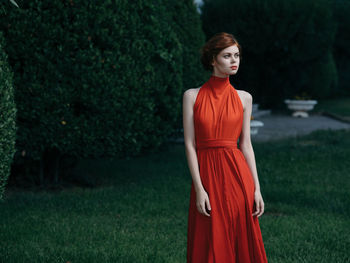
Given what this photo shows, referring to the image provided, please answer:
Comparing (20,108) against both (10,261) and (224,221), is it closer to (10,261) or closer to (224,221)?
(10,261)

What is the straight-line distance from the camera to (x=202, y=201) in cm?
264

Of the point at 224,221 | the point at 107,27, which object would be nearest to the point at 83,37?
the point at 107,27

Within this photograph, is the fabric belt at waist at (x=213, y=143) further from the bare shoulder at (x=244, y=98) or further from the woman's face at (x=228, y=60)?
the woman's face at (x=228, y=60)

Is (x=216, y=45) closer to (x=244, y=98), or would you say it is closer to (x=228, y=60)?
Answer: (x=228, y=60)

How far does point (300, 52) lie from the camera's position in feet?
57.9

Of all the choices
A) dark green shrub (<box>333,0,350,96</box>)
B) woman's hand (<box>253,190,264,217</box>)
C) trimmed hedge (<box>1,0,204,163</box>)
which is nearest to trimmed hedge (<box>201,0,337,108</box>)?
dark green shrub (<box>333,0,350,96</box>)

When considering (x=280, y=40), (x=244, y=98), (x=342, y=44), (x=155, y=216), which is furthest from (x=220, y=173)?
(x=342, y=44)

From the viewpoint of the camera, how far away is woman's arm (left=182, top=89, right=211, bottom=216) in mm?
2650

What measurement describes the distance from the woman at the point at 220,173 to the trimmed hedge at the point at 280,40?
14292mm

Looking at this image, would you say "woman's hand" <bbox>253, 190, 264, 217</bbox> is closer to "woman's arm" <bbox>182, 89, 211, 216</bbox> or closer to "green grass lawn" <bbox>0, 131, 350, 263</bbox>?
"woman's arm" <bbox>182, 89, 211, 216</bbox>

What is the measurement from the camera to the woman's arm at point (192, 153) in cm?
265

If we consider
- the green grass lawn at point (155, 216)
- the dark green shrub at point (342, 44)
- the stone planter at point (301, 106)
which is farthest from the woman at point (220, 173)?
the dark green shrub at point (342, 44)

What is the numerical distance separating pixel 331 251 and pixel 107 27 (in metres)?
3.76

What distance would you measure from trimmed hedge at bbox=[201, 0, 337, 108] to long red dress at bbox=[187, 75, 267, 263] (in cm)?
1434
